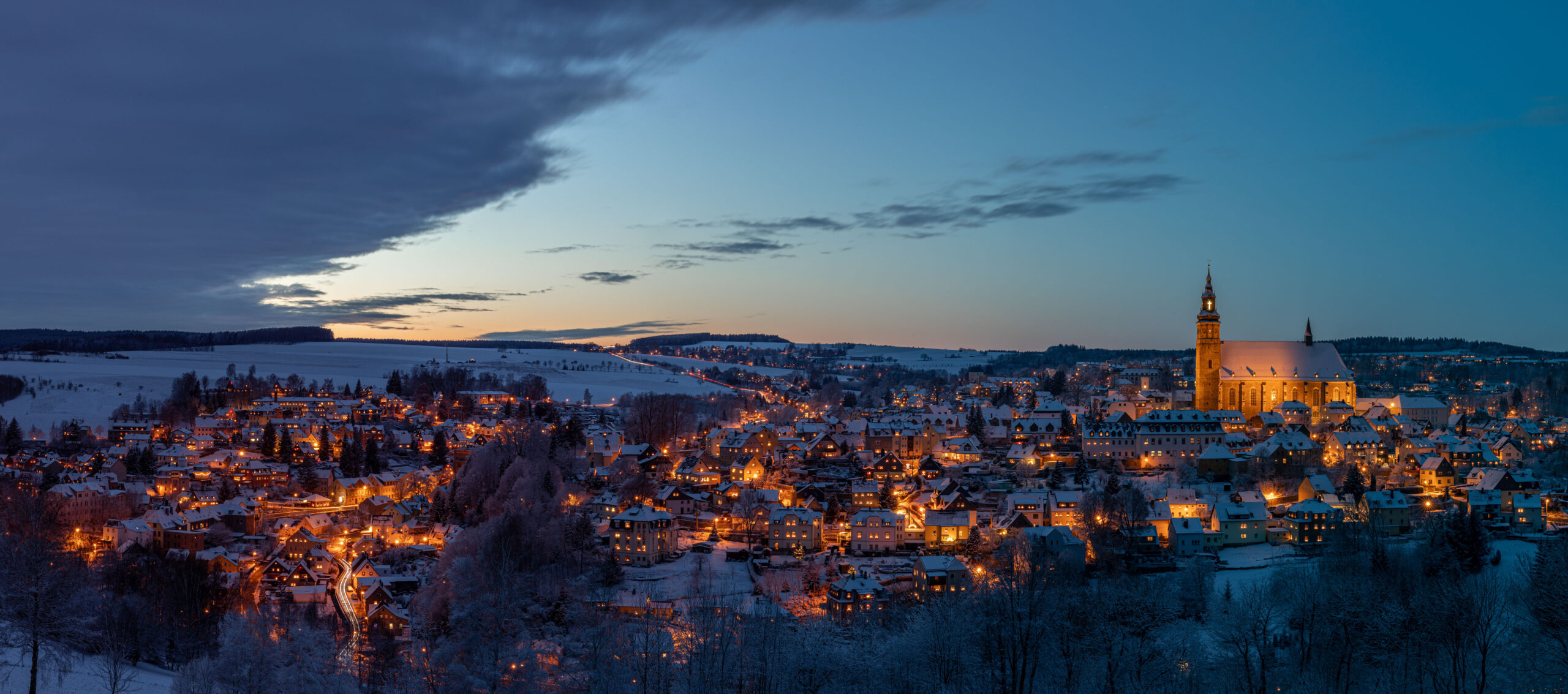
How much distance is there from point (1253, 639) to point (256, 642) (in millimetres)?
23271

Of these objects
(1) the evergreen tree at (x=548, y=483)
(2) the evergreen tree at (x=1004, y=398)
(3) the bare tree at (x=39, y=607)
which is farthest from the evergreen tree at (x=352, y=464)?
(2) the evergreen tree at (x=1004, y=398)

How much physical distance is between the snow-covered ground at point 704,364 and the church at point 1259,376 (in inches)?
3662

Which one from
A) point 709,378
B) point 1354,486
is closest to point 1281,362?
point 1354,486

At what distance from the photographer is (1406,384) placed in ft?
279

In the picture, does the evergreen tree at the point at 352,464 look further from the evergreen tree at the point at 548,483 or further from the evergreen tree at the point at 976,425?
the evergreen tree at the point at 976,425

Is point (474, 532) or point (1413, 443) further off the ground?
point (1413, 443)

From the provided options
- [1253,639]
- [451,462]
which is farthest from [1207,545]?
[451,462]

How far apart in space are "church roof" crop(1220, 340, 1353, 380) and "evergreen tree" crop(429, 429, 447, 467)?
153 feet

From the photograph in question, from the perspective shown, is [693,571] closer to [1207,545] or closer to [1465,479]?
[1207,545]

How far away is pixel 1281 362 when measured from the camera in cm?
5816

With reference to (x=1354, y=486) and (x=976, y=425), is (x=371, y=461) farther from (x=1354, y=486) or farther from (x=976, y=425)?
(x=1354, y=486)

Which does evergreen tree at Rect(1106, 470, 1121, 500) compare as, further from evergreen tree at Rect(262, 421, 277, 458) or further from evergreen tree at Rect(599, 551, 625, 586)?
evergreen tree at Rect(262, 421, 277, 458)

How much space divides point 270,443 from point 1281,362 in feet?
200

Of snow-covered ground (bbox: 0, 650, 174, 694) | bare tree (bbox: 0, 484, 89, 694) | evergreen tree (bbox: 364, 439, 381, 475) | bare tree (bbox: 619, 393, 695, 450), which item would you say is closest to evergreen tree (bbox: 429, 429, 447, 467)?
evergreen tree (bbox: 364, 439, 381, 475)
